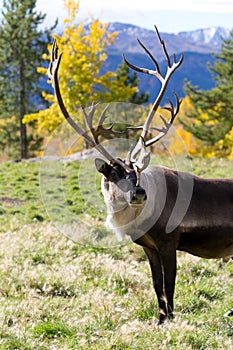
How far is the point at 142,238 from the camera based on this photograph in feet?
17.8

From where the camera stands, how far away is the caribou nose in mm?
5059

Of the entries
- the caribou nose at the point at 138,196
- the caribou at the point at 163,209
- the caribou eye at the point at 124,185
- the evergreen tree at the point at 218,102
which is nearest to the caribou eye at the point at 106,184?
the caribou at the point at 163,209

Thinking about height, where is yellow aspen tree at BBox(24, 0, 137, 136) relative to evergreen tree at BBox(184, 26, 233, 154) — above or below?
above

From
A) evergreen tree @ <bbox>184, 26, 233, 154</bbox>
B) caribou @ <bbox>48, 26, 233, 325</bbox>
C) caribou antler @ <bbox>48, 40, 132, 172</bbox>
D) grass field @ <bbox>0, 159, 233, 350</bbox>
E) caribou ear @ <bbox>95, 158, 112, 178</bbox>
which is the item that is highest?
caribou antler @ <bbox>48, 40, 132, 172</bbox>

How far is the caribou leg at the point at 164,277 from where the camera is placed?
5.43 meters

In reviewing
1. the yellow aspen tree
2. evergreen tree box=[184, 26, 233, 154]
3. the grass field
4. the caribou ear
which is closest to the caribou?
the caribou ear

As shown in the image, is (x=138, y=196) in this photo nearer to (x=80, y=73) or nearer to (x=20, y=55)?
(x=80, y=73)

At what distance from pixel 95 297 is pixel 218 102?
3324 centimetres

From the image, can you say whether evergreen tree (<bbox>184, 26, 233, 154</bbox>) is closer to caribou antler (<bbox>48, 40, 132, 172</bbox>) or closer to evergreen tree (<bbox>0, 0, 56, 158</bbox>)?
evergreen tree (<bbox>0, 0, 56, 158</bbox>)

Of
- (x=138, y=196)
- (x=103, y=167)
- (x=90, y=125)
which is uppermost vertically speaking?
(x=90, y=125)

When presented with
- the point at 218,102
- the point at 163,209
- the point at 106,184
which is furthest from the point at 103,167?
the point at 218,102

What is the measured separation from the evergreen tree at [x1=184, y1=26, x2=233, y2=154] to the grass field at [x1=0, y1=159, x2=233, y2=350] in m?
28.4

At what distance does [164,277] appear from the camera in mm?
5484

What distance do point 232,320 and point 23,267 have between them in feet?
9.13
